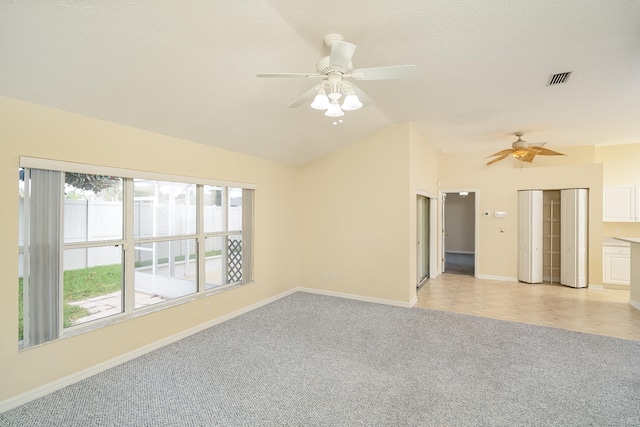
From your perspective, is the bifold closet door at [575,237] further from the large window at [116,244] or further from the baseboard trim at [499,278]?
the large window at [116,244]

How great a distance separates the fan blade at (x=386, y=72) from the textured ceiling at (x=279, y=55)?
1.68ft

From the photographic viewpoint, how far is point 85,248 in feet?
9.48

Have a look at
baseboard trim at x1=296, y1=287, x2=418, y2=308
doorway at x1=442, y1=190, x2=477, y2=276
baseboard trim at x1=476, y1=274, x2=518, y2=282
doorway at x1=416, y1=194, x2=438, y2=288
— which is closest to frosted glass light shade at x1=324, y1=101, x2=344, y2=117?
baseboard trim at x1=296, y1=287, x2=418, y2=308

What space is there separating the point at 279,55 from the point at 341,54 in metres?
0.99

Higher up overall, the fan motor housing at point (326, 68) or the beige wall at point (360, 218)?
the fan motor housing at point (326, 68)

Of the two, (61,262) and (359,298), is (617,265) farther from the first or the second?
(61,262)

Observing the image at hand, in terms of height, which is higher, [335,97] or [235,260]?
[335,97]

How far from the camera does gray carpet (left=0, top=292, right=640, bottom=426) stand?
7.18 ft

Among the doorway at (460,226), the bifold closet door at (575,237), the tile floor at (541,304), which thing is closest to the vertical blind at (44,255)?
the tile floor at (541,304)

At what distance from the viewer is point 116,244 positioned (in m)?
3.05

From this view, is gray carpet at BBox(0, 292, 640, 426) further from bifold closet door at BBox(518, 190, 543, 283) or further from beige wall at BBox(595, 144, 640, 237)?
beige wall at BBox(595, 144, 640, 237)

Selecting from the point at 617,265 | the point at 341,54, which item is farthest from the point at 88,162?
the point at 617,265

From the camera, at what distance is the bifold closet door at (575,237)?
589 cm

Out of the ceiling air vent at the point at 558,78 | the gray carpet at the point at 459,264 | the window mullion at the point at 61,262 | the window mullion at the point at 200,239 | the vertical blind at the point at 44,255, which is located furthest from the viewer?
the gray carpet at the point at 459,264
